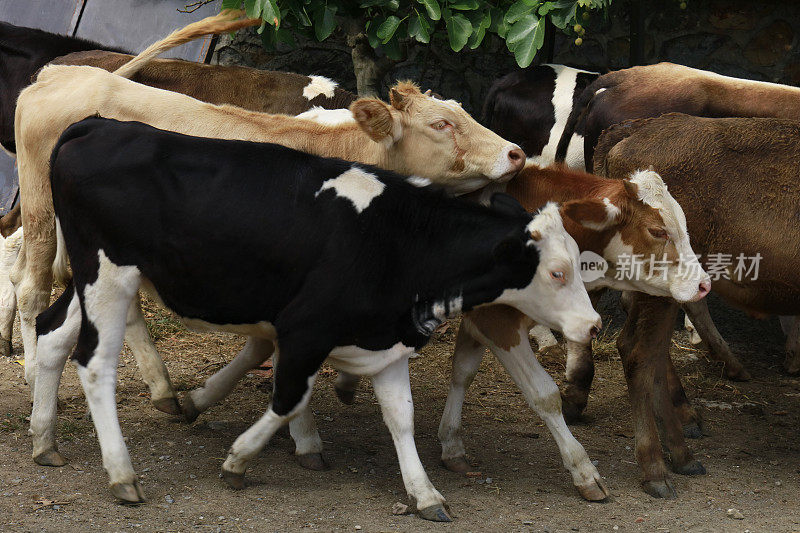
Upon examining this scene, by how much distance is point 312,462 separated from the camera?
4.96 meters

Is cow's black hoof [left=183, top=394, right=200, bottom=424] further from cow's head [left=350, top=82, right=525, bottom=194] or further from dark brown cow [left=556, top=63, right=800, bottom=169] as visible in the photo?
dark brown cow [left=556, top=63, right=800, bottom=169]

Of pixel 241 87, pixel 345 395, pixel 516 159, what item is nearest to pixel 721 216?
pixel 516 159

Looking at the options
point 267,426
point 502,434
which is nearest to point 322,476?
point 267,426

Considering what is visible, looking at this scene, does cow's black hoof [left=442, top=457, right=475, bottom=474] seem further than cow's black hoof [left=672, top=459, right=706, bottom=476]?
No

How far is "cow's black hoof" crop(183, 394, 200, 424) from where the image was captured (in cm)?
534

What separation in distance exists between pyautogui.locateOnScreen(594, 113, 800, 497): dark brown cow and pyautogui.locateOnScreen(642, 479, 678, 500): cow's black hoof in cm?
1

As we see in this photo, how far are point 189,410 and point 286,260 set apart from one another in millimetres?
1470

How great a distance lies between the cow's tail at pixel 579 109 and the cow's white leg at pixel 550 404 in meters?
2.51

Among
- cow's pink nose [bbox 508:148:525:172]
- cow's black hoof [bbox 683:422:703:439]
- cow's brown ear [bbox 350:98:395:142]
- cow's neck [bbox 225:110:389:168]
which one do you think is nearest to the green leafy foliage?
cow's neck [bbox 225:110:389:168]

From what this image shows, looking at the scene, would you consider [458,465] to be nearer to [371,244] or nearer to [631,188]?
[371,244]

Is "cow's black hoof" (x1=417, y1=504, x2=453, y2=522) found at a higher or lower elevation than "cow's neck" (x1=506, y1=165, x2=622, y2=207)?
lower

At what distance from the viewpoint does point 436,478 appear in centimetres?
493

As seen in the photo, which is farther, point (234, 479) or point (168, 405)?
point (168, 405)

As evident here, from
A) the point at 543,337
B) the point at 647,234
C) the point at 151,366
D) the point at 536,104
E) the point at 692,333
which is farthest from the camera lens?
the point at 692,333
